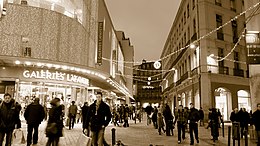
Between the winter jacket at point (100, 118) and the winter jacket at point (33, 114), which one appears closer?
the winter jacket at point (100, 118)

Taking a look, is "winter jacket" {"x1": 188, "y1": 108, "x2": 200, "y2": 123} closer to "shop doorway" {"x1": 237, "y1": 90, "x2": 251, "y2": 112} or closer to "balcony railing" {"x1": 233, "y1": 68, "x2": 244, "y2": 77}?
"balcony railing" {"x1": 233, "y1": 68, "x2": 244, "y2": 77}

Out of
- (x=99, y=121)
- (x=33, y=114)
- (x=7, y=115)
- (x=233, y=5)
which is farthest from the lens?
(x=233, y=5)

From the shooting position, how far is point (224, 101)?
83.6 ft

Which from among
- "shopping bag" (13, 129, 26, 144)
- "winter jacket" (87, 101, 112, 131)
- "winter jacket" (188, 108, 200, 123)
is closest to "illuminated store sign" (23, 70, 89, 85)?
"shopping bag" (13, 129, 26, 144)

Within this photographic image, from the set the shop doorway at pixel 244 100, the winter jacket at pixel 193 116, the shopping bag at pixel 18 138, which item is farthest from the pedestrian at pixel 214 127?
the shop doorway at pixel 244 100

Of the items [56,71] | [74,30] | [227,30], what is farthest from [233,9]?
[56,71]

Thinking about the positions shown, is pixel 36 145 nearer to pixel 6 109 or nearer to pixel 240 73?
pixel 6 109

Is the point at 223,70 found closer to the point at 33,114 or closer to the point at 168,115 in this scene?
the point at 168,115

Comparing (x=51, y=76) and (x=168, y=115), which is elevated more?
(x=51, y=76)

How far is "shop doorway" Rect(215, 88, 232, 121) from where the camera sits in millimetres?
24969

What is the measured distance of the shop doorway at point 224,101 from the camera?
983 inches

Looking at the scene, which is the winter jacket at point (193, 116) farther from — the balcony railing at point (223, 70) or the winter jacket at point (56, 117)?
the balcony railing at point (223, 70)

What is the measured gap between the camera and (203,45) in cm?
2427

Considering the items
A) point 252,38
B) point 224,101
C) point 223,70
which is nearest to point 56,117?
point 252,38
